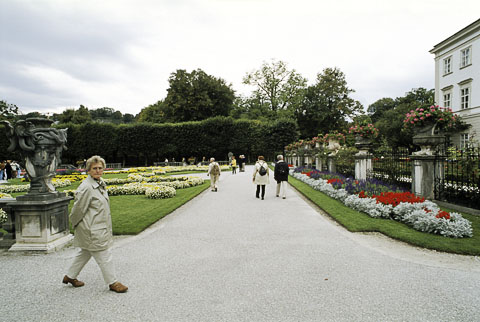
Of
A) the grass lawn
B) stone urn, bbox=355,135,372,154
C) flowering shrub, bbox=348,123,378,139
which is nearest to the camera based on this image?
the grass lawn

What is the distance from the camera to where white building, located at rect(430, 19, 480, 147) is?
24.7 meters

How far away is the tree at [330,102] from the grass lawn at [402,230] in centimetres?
4255

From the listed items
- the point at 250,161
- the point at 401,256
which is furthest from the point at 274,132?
the point at 401,256

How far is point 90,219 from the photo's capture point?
358 cm

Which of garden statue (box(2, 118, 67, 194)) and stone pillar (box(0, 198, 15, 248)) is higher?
garden statue (box(2, 118, 67, 194))

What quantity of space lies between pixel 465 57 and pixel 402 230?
28.4 meters

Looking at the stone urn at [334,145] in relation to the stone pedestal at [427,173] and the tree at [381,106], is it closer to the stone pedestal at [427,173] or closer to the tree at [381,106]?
the stone pedestal at [427,173]

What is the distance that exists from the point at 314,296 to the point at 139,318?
1.99 meters

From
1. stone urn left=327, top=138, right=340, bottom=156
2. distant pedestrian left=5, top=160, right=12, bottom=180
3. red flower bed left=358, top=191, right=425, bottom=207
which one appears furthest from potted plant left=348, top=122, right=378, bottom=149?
distant pedestrian left=5, top=160, right=12, bottom=180

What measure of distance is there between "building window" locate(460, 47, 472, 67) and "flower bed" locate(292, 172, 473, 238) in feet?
82.6

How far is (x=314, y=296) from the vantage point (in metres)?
3.47

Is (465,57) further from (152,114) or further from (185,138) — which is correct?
(152,114)

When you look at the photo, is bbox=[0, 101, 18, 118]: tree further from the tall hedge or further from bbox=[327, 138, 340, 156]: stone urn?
bbox=[327, 138, 340, 156]: stone urn

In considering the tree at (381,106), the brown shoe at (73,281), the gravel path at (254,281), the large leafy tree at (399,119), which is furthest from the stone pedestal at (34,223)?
the tree at (381,106)
